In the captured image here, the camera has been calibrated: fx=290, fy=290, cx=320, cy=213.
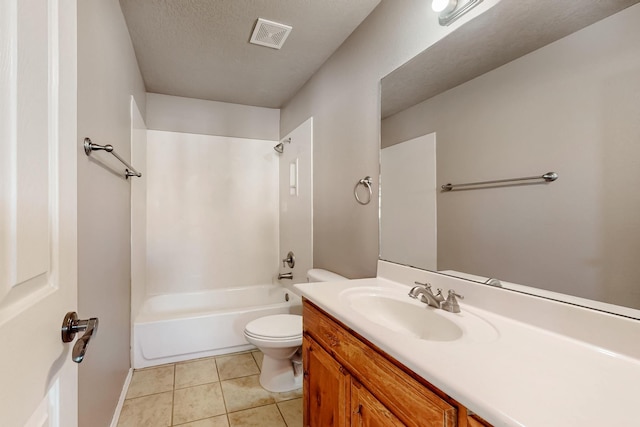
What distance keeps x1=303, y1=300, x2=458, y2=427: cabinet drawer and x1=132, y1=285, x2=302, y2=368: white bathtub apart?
4.43 feet

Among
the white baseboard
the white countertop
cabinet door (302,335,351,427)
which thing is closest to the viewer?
the white countertop

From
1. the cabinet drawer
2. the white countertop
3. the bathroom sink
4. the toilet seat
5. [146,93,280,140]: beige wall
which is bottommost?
the toilet seat

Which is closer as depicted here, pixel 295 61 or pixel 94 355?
pixel 94 355

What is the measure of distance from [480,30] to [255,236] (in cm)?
271

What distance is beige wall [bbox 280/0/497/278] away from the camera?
4.74 feet

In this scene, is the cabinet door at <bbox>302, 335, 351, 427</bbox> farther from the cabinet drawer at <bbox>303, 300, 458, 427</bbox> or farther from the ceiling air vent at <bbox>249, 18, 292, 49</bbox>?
the ceiling air vent at <bbox>249, 18, 292, 49</bbox>

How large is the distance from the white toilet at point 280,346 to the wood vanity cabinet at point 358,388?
0.51 m

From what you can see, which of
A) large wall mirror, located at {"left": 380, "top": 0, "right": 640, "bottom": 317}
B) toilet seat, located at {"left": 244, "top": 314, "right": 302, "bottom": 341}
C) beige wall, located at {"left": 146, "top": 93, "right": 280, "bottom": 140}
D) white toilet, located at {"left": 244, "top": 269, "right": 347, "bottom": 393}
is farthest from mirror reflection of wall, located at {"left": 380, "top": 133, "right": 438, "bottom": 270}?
beige wall, located at {"left": 146, "top": 93, "right": 280, "bottom": 140}

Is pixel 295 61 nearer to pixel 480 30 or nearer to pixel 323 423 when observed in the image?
pixel 480 30

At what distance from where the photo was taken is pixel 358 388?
3.15ft

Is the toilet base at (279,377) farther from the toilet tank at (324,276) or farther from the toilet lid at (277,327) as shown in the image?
the toilet tank at (324,276)

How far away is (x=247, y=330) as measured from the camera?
1.97 metres

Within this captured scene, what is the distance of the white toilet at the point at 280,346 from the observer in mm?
1873

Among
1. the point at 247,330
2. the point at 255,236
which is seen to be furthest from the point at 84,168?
the point at 255,236
